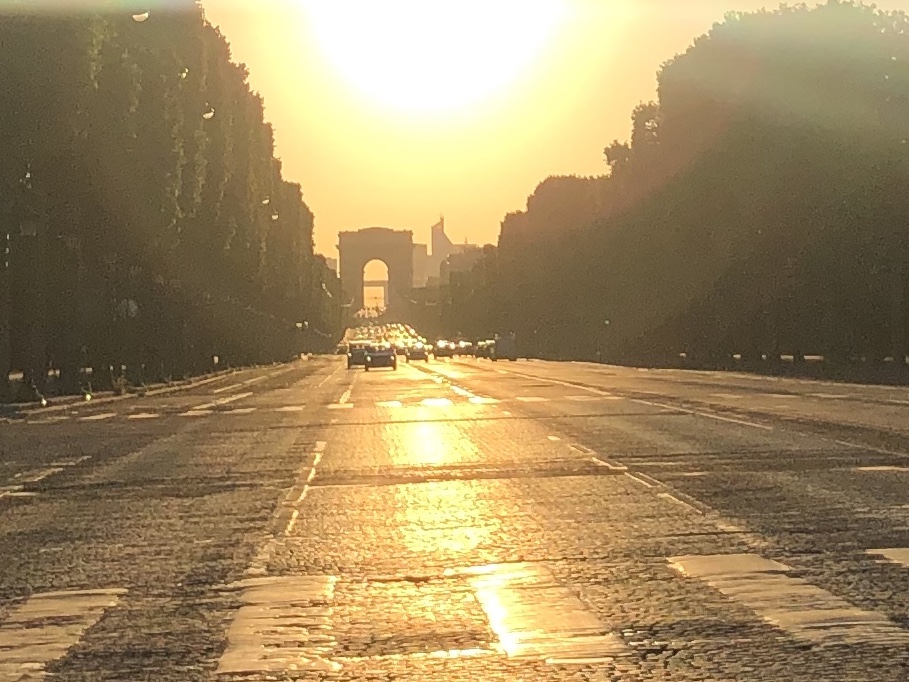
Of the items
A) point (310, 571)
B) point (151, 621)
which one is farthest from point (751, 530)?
point (151, 621)

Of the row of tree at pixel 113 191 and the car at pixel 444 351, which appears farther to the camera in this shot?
the car at pixel 444 351

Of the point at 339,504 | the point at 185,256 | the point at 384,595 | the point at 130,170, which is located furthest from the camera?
the point at 185,256

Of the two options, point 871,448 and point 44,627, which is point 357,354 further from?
point 44,627

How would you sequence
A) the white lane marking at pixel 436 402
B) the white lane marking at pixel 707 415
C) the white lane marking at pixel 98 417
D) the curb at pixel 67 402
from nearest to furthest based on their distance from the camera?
the white lane marking at pixel 707 415 < the white lane marking at pixel 98 417 < the white lane marking at pixel 436 402 < the curb at pixel 67 402

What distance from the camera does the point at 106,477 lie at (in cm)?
1947

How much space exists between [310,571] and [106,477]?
29.4 feet

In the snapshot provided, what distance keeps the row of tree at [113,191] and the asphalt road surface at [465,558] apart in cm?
1967

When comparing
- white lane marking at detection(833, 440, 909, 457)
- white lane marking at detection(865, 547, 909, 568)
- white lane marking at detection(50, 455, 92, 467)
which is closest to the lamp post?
white lane marking at detection(50, 455, 92, 467)

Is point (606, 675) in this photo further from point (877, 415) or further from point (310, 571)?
point (877, 415)

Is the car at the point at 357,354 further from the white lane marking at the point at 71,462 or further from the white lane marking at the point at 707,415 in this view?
the white lane marking at the point at 71,462

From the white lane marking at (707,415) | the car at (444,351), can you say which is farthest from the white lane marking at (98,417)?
the car at (444,351)

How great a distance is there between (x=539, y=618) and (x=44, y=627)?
2779 millimetres

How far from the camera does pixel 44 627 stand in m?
9.17

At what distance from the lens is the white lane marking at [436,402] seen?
125 ft
